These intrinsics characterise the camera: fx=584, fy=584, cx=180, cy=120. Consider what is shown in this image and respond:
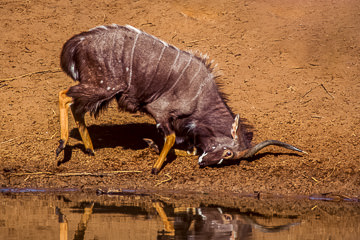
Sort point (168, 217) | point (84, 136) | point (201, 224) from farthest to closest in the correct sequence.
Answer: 1. point (84, 136)
2. point (168, 217)
3. point (201, 224)

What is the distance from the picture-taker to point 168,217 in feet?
20.8

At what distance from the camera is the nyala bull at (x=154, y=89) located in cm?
822

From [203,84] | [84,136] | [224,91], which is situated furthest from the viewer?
[224,91]

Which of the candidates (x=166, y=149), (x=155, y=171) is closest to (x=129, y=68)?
(x=166, y=149)

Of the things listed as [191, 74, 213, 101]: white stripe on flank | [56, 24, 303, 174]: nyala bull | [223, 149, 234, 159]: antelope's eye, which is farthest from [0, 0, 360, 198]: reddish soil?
[191, 74, 213, 101]: white stripe on flank

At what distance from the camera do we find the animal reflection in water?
18.5 ft

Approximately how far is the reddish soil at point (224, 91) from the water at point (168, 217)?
0.55 meters

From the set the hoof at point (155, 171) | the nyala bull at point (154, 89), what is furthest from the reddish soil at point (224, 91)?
the nyala bull at point (154, 89)

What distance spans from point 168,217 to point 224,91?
16.2 feet

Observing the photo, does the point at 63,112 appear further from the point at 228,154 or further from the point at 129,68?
the point at 228,154

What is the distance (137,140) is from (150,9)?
221 inches

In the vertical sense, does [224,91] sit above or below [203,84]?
below

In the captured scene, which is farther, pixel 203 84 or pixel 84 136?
pixel 84 136

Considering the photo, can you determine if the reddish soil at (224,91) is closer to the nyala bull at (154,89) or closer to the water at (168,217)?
the nyala bull at (154,89)
